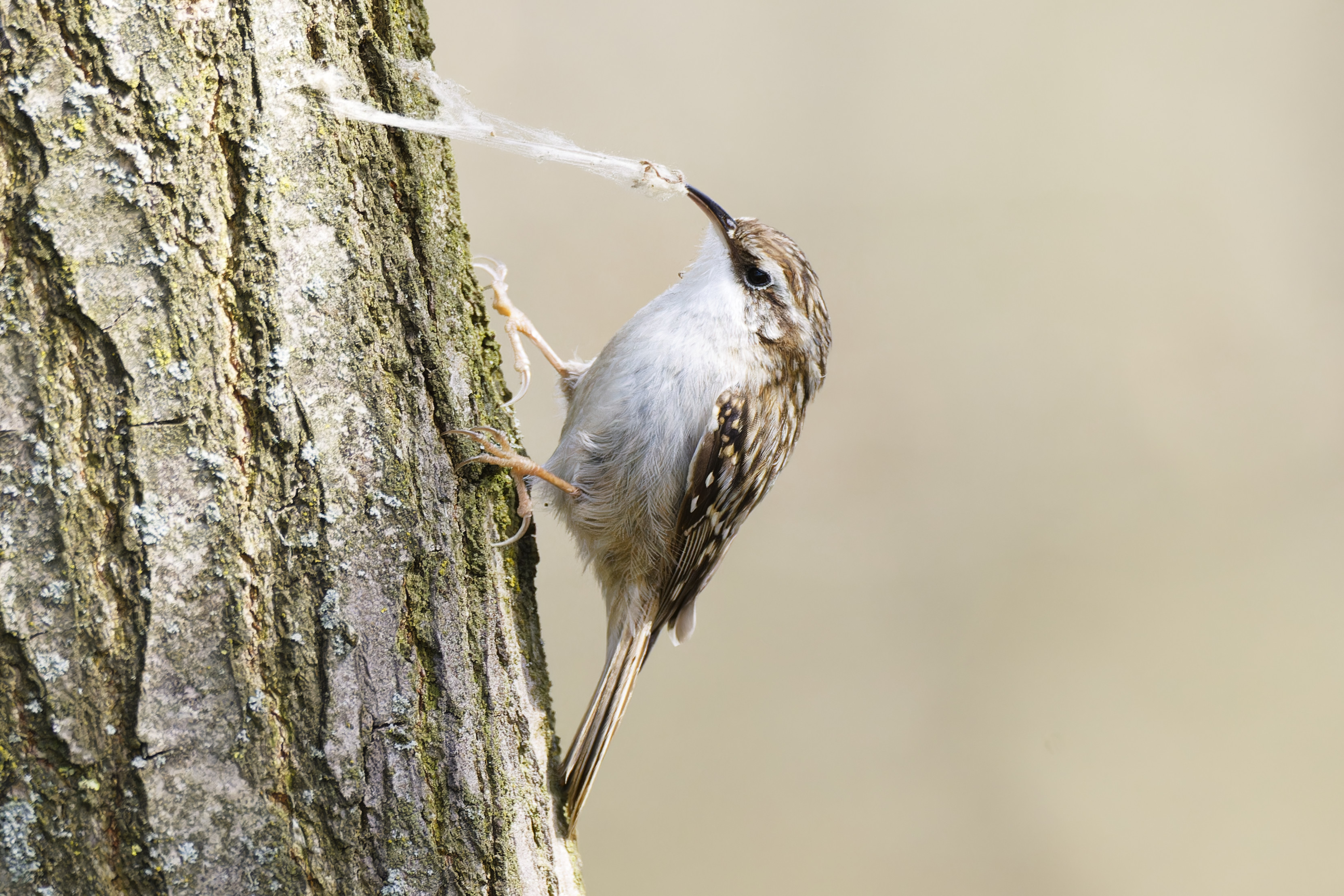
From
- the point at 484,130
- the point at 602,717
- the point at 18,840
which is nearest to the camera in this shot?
the point at 18,840

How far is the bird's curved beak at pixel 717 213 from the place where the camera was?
1944mm

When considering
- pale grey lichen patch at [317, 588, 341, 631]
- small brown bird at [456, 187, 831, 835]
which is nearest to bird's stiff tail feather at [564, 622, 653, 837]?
small brown bird at [456, 187, 831, 835]

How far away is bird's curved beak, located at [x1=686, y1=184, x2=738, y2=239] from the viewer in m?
1.94

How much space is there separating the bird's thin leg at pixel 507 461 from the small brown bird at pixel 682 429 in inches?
4.3

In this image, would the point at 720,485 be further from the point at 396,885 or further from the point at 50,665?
the point at 50,665

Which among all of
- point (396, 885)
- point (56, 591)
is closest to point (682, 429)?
point (396, 885)

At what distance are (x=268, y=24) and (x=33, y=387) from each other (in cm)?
57

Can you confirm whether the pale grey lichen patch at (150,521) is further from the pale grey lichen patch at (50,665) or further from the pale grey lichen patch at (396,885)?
the pale grey lichen patch at (396,885)

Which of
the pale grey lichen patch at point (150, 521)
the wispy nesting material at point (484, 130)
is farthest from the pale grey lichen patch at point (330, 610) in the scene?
the wispy nesting material at point (484, 130)

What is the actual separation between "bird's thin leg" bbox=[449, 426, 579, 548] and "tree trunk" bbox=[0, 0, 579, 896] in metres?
0.08

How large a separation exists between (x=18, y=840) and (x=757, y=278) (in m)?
1.58

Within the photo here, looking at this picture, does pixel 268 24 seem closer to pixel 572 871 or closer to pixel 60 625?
pixel 60 625

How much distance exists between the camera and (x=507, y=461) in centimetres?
147

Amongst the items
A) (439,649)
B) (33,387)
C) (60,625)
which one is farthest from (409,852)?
(33,387)
